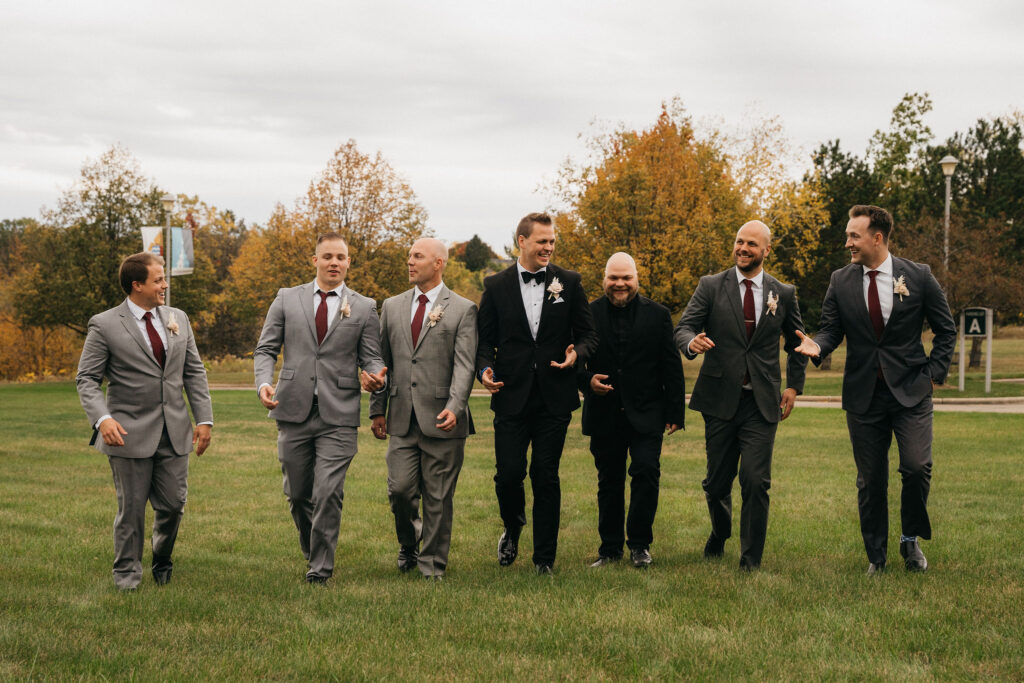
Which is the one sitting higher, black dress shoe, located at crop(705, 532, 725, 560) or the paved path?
black dress shoe, located at crop(705, 532, 725, 560)

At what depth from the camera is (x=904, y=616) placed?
520cm

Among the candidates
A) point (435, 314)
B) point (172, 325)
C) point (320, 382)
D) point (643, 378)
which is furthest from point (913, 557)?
point (172, 325)

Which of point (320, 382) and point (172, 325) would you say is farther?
point (320, 382)

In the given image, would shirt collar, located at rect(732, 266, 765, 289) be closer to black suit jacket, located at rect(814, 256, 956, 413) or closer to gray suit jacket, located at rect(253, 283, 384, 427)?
black suit jacket, located at rect(814, 256, 956, 413)

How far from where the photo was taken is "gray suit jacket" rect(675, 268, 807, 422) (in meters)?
6.80

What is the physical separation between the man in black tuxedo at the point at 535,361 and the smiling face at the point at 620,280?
1.09 feet

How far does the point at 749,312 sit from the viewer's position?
22.7 ft

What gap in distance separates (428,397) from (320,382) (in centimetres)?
78

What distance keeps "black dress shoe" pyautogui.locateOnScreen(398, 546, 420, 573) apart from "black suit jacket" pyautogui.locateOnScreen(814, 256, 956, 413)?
3.33 meters

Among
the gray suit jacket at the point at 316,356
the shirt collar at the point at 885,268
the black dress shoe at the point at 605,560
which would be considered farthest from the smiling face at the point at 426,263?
the shirt collar at the point at 885,268

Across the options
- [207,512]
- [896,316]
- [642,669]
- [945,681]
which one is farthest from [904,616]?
[207,512]

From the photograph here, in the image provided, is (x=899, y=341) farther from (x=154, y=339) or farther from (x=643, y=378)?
(x=154, y=339)

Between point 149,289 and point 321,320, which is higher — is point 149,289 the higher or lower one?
the higher one

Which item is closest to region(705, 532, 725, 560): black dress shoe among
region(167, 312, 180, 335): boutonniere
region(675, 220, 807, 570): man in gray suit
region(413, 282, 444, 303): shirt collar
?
region(675, 220, 807, 570): man in gray suit
